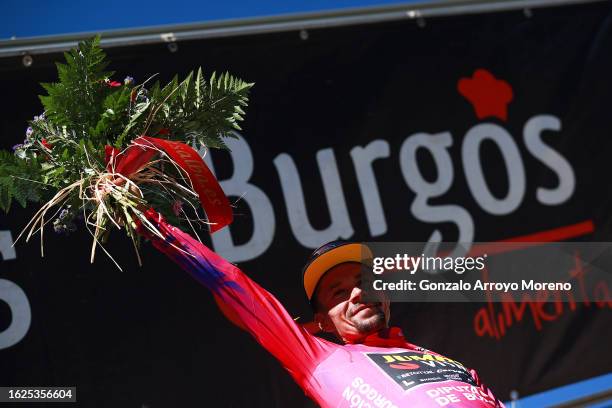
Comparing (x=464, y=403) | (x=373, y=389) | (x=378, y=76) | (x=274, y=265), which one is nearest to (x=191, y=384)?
(x=274, y=265)

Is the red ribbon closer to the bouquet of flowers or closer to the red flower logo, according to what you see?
the bouquet of flowers

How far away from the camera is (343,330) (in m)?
2.92

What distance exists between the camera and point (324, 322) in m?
2.99

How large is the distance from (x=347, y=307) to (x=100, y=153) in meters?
0.86

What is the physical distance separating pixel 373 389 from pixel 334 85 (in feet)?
4.16

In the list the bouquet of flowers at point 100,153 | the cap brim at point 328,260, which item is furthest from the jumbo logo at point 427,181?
the bouquet of flowers at point 100,153

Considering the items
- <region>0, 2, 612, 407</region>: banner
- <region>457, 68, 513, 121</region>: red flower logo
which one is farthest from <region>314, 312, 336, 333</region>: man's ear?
<region>457, 68, 513, 121</region>: red flower logo

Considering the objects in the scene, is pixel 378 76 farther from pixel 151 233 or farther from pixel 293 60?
pixel 151 233

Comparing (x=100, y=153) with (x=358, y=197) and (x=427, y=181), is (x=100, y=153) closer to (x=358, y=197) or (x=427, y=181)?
(x=358, y=197)

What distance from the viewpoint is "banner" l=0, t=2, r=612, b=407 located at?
3.22 metres

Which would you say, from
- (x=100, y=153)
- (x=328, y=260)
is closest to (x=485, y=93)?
(x=328, y=260)

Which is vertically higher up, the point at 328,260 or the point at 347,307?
the point at 328,260

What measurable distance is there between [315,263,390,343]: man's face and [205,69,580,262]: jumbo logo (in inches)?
18.2

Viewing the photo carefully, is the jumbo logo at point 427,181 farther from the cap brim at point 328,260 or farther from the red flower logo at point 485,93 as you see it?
the cap brim at point 328,260
